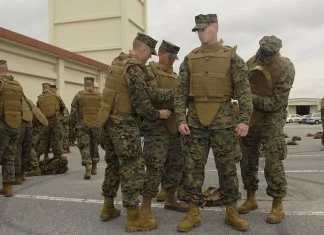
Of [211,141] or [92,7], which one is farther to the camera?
[92,7]

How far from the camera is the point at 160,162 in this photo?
12.3ft

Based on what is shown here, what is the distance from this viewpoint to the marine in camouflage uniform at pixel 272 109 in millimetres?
3562

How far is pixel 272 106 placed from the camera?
361 cm

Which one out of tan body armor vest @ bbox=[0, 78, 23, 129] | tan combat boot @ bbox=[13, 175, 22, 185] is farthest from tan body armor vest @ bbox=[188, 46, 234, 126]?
tan combat boot @ bbox=[13, 175, 22, 185]

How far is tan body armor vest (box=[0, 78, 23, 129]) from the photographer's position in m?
4.96

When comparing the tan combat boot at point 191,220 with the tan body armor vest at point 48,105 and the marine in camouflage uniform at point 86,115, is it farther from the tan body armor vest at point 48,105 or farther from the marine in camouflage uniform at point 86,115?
the tan body armor vest at point 48,105

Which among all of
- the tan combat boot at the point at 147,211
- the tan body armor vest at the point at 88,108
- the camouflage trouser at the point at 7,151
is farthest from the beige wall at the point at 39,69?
the tan combat boot at the point at 147,211

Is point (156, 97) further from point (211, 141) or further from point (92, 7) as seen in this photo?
point (92, 7)

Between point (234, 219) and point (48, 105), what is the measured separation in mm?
5543

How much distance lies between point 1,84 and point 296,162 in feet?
20.0

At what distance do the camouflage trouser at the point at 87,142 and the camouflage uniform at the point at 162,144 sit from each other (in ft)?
8.54

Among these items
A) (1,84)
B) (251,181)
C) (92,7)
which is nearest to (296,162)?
(251,181)

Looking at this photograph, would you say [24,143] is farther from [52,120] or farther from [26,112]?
[52,120]

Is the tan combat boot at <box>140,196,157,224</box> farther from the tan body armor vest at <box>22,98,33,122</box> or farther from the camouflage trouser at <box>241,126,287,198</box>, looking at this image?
the tan body armor vest at <box>22,98,33,122</box>
